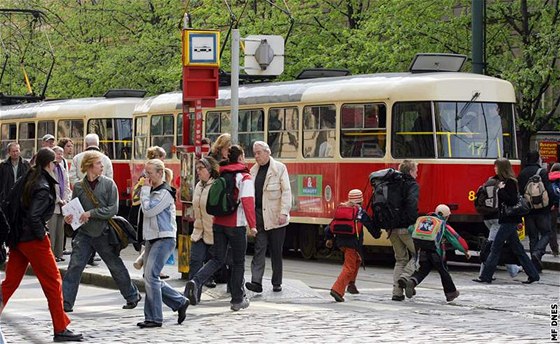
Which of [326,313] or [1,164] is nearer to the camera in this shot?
[326,313]

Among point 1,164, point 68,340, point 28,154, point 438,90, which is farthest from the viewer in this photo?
point 28,154

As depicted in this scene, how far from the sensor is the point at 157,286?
44.1ft

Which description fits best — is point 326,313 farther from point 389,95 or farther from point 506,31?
point 506,31

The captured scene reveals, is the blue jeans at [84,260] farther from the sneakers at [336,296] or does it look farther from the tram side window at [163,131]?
the tram side window at [163,131]

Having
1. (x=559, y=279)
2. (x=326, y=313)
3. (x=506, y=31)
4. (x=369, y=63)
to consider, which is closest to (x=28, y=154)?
(x=369, y=63)

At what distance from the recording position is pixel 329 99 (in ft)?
80.0

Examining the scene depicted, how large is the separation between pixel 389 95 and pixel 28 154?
51.7ft

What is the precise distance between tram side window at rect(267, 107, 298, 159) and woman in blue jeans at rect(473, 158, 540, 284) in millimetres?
5851

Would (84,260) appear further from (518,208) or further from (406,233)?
(518,208)

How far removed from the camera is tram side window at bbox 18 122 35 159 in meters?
36.9

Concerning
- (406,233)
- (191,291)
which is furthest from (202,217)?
(406,233)

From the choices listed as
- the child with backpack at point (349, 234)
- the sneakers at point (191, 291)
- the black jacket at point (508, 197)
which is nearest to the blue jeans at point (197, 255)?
the sneakers at point (191, 291)

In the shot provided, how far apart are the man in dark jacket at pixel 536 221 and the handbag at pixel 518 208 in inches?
86.9

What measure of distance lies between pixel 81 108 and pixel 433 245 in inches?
786
